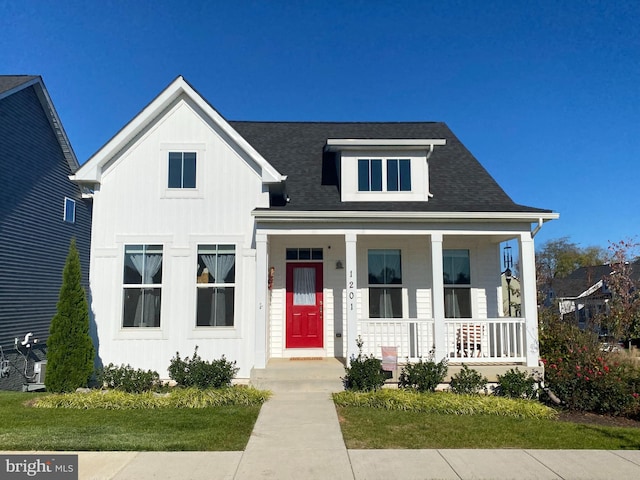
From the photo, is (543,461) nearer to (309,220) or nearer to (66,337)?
(309,220)

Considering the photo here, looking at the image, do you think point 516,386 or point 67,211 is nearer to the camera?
point 516,386

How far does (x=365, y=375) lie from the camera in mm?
8641

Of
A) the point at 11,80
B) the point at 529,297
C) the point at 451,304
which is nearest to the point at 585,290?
the point at 451,304

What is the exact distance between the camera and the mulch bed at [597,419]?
738 centimetres

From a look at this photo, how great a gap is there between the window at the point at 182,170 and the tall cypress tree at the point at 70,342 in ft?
8.57

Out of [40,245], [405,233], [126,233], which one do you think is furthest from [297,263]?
[40,245]

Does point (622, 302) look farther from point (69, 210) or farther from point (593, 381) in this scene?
point (69, 210)

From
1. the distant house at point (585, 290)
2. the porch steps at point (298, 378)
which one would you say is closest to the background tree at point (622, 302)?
the distant house at point (585, 290)

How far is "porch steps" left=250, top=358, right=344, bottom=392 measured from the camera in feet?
29.1

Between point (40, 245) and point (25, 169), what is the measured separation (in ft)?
7.77

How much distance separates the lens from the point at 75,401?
313 inches

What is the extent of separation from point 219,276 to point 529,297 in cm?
676

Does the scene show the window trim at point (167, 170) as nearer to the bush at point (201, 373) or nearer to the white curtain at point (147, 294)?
the white curtain at point (147, 294)

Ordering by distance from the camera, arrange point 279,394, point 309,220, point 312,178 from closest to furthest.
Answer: point 279,394 < point 309,220 < point 312,178
